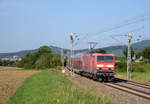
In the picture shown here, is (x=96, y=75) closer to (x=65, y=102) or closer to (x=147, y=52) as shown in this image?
(x=65, y=102)

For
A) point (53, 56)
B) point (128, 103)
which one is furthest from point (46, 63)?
point (128, 103)

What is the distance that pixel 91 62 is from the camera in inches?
1111

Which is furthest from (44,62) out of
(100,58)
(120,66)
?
(100,58)

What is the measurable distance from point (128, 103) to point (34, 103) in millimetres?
5205

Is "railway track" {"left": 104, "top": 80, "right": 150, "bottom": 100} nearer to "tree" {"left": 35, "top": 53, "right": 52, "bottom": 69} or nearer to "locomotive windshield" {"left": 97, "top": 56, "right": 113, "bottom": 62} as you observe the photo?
"locomotive windshield" {"left": 97, "top": 56, "right": 113, "bottom": 62}

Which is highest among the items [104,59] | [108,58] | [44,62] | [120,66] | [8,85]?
[108,58]

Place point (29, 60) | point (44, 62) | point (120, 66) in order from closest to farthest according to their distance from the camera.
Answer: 1. point (120, 66)
2. point (44, 62)
3. point (29, 60)

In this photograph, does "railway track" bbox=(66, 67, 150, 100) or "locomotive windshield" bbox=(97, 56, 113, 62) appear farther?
"locomotive windshield" bbox=(97, 56, 113, 62)

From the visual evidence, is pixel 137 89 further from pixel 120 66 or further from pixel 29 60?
pixel 29 60

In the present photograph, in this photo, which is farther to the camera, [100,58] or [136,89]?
[100,58]

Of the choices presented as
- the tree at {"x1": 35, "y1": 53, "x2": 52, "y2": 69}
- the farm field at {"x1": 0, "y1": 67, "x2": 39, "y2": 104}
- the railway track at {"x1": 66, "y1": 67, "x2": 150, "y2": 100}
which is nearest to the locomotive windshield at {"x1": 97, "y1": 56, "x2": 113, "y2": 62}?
the railway track at {"x1": 66, "y1": 67, "x2": 150, "y2": 100}

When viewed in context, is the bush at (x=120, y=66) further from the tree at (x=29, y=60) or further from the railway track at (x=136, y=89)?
the tree at (x=29, y=60)

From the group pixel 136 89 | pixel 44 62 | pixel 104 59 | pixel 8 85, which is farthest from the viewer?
pixel 44 62

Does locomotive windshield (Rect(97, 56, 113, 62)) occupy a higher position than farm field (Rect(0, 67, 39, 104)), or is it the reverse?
locomotive windshield (Rect(97, 56, 113, 62))
